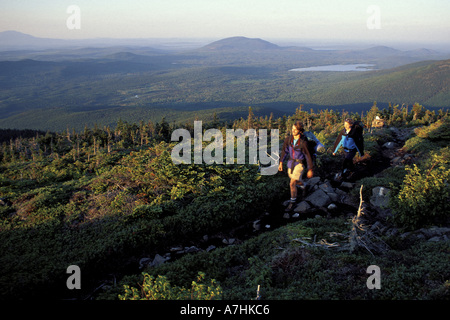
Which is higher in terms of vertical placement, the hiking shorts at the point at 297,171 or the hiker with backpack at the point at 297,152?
the hiker with backpack at the point at 297,152

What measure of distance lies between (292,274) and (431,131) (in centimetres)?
1296

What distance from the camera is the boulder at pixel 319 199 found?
8.30 meters

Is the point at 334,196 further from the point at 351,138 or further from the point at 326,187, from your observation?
the point at 351,138

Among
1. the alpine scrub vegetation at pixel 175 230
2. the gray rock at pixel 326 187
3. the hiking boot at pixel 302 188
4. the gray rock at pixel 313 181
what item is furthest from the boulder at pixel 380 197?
the hiking boot at pixel 302 188

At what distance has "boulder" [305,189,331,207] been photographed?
830cm

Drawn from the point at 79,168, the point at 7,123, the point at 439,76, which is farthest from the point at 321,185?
the point at 439,76

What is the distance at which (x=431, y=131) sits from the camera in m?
13.5

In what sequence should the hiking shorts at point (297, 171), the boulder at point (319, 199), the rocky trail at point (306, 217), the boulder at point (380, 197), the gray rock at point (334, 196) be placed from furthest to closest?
the gray rock at point (334, 196), the boulder at point (319, 199), the hiking shorts at point (297, 171), the boulder at point (380, 197), the rocky trail at point (306, 217)

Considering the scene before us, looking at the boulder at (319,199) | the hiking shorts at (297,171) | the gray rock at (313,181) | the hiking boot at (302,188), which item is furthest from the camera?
the gray rock at (313,181)

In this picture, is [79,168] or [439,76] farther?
[439,76]

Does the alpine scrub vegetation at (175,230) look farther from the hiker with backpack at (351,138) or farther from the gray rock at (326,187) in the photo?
the gray rock at (326,187)

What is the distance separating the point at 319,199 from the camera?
27.6 feet

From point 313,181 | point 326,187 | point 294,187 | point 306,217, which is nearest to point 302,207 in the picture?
point 306,217
